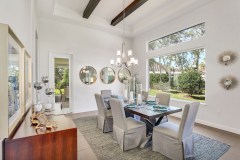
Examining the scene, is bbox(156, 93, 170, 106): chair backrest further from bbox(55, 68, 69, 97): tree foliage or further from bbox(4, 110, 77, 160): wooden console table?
bbox(55, 68, 69, 97): tree foliage

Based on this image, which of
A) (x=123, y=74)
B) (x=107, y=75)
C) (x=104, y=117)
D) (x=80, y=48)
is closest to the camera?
(x=104, y=117)

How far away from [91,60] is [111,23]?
192 cm

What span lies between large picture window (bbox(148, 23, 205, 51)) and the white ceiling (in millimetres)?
608

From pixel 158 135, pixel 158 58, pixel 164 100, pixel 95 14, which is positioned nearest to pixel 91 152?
pixel 158 135

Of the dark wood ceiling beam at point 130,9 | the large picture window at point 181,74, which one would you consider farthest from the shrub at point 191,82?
the dark wood ceiling beam at point 130,9

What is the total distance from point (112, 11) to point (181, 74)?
364cm

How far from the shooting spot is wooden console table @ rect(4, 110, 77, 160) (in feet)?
3.47

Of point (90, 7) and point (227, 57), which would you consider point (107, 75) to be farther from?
point (227, 57)

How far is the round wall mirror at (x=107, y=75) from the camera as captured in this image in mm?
6290

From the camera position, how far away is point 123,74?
6957 mm

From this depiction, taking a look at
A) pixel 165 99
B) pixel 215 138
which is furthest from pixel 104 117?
pixel 215 138

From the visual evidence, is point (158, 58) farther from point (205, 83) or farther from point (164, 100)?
point (164, 100)

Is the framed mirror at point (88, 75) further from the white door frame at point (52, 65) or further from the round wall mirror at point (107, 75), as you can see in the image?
the white door frame at point (52, 65)

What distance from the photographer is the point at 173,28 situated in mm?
5082
